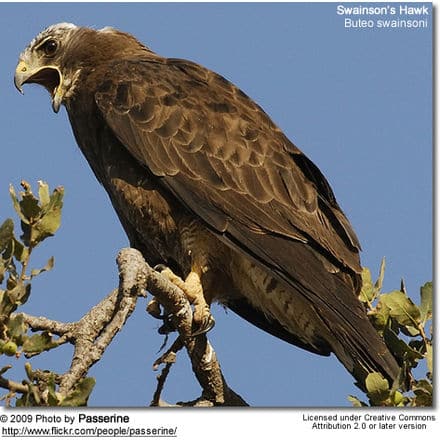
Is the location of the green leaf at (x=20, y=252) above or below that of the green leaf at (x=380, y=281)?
above

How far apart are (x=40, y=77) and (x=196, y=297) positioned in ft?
7.62

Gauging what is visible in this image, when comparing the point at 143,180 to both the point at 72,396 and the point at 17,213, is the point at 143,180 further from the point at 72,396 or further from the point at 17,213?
the point at 72,396

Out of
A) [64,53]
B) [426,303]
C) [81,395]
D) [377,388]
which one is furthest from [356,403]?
[64,53]

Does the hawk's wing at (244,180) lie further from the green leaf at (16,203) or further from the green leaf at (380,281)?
the green leaf at (16,203)

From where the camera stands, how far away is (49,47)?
22.2 ft

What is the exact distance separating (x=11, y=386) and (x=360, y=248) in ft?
8.03

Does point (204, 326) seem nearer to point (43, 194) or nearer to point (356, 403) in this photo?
point (356, 403)

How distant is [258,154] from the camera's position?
5719mm

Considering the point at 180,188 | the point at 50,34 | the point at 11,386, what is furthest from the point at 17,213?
the point at 50,34

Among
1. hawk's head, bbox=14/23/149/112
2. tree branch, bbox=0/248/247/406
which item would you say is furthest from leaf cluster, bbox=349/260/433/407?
hawk's head, bbox=14/23/149/112

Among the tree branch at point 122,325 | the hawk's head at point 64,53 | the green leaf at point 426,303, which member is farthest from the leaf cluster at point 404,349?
the hawk's head at point 64,53

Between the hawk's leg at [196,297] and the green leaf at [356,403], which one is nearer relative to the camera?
the green leaf at [356,403]

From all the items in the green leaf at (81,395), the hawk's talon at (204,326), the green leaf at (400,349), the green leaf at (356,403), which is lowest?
the green leaf at (356,403)

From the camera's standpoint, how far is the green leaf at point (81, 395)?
3648 millimetres
